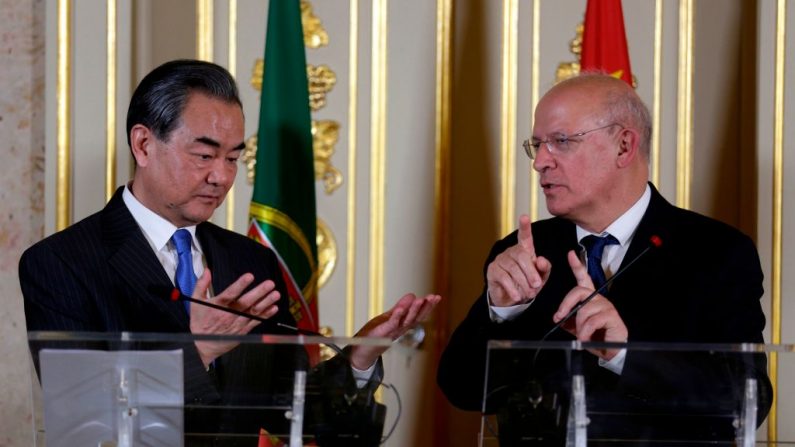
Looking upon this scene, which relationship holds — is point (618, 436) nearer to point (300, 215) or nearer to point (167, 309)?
point (167, 309)

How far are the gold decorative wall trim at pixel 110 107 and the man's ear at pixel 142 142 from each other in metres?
1.17

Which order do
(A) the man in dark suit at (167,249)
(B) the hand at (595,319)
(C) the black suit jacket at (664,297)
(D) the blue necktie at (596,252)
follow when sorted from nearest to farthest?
1. (B) the hand at (595,319)
2. (A) the man in dark suit at (167,249)
3. (C) the black suit jacket at (664,297)
4. (D) the blue necktie at (596,252)

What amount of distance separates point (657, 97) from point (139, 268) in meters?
2.39

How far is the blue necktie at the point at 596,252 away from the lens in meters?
3.34

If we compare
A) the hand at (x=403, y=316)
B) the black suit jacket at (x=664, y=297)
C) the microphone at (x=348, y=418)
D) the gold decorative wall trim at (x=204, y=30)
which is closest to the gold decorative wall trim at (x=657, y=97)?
the black suit jacket at (x=664, y=297)

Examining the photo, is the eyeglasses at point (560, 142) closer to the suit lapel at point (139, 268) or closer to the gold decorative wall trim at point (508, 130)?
the suit lapel at point (139, 268)

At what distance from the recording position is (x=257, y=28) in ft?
16.1

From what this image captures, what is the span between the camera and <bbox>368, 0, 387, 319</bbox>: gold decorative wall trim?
16.0 feet

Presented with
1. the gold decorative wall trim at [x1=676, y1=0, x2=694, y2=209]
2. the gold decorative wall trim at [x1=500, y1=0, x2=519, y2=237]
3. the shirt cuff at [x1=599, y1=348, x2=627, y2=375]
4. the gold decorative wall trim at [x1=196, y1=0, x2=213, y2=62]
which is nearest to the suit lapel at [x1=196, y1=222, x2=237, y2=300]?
the shirt cuff at [x1=599, y1=348, x2=627, y2=375]

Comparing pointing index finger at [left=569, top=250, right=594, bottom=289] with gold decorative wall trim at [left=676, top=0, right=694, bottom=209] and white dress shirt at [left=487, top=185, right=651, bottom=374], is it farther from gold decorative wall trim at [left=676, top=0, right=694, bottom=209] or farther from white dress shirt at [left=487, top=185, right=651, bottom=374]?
gold decorative wall trim at [left=676, top=0, right=694, bottom=209]

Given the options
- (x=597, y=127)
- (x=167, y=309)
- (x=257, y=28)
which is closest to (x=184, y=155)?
(x=167, y=309)

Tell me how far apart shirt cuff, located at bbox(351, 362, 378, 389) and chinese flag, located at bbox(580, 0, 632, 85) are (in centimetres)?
217

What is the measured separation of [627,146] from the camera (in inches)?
135

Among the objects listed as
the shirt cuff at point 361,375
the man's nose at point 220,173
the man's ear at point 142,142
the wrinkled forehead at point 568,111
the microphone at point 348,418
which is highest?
→ the wrinkled forehead at point 568,111
